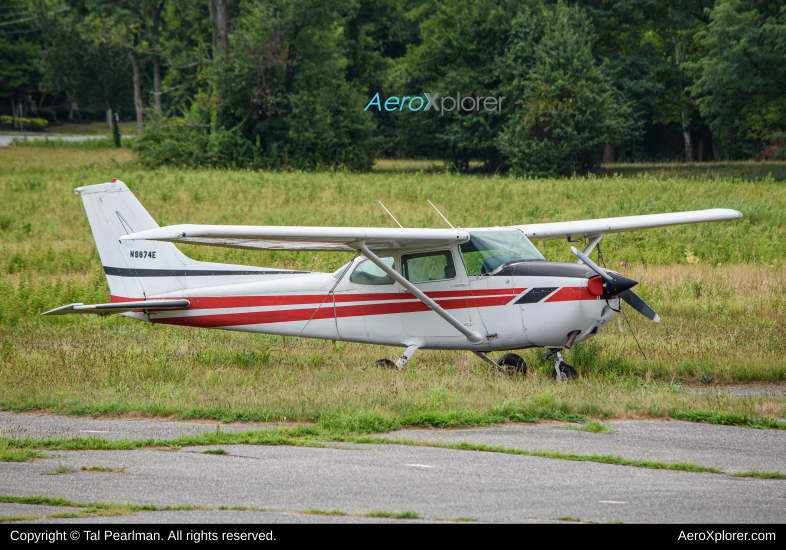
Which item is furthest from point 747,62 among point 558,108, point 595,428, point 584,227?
point 595,428

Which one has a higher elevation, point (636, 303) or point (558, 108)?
point (558, 108)

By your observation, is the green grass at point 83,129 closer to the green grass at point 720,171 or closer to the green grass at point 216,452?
the green grass at point 720,171

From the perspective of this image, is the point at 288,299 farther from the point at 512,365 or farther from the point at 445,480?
the point at 445,480

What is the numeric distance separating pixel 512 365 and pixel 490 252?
65.7 inches

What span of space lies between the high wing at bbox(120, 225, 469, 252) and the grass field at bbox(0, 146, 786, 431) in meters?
1.71

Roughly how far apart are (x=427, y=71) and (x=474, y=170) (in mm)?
6989

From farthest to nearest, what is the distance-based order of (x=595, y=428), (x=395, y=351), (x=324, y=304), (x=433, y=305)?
(x=395, y=351) < (x=324, y=304) < (x=433, y=305) < (x=595, y=428)

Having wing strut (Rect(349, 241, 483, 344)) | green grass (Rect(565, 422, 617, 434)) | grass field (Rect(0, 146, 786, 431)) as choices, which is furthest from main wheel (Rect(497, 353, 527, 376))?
green grass (Rect(565, 422, 617, 434))

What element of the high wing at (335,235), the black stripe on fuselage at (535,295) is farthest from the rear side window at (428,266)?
the black stripe on fuselage at (535,295)

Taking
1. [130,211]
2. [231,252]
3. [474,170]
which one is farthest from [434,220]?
[474,170]

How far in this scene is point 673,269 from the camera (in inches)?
629

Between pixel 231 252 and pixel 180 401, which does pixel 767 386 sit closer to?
pixel 180 401

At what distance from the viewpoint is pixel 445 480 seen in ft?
17.0
